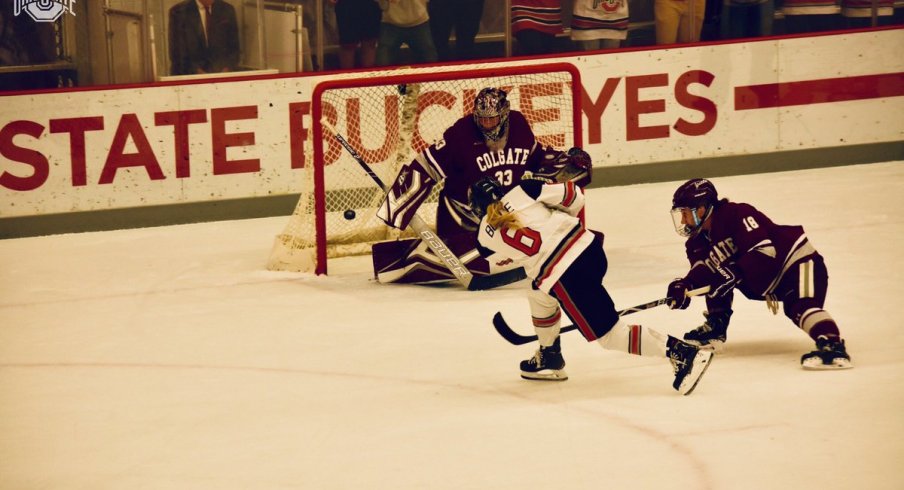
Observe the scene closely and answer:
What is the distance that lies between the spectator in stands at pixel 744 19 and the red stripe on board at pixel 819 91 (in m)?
0.35

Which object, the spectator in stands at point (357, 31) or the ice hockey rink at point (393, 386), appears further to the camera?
the spectator in stands at point (357, 31)

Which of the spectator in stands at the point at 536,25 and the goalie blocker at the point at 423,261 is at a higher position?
the spectator in stands at the point at 536,25

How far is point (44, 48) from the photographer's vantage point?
314 inches

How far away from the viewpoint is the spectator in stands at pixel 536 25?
28.7 feet

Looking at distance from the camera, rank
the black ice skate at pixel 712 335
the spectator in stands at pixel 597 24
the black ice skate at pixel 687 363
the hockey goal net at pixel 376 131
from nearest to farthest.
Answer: the black ice skate at pixel 687 363 < the black ice skate at pixel 712 335 < the hockey goal net at pixel 376 131 < the spectator in stands at pixel 597 24

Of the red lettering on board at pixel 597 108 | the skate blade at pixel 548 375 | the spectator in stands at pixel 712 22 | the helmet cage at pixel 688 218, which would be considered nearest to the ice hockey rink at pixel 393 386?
the skate blade at pixel 548 375

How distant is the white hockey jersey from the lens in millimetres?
4996

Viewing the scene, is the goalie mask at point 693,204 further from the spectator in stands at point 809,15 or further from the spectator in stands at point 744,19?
the spectator in stands at point 809,15

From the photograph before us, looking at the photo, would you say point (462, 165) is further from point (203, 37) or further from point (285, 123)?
point (203, 37)

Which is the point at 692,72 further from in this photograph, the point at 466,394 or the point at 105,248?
the point at 466,394

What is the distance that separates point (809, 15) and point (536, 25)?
68.5 inches

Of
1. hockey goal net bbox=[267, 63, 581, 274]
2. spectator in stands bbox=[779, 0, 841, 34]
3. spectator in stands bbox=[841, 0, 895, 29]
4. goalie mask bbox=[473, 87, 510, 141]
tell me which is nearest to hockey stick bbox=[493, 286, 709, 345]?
goalie mask bbox=[473, 87, 510, 141]

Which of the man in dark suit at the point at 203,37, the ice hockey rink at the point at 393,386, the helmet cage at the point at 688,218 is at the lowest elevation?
the ice hockey rink at the point at 393,386

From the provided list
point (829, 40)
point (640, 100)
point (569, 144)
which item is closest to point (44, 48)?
point (569, 144)
